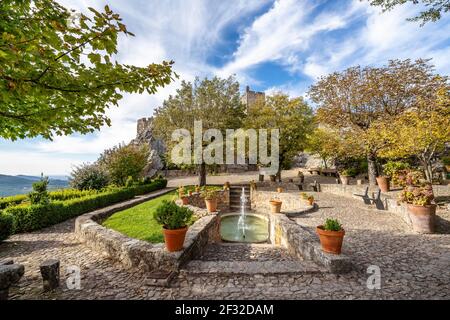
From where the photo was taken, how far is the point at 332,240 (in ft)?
15.9

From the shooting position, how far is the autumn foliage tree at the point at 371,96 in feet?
47.7

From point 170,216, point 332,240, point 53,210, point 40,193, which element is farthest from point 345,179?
point 40,193

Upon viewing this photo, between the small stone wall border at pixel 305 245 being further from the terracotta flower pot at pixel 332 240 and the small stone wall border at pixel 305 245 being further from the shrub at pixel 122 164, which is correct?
the shrub at pixel 122 164

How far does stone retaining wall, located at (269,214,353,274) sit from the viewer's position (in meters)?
4.51

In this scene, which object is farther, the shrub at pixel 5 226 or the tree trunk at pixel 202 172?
the tree trunk at pixel 202 172

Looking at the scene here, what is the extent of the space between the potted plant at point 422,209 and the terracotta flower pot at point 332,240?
4338 mm


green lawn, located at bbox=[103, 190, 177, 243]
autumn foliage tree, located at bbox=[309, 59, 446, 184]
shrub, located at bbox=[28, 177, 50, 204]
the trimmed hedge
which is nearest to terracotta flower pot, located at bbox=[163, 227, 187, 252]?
green lawn, located at bbox=[103, 190, 177, 243]

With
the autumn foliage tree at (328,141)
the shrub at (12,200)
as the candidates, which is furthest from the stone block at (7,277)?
the autumn foliage tree at (328,141)

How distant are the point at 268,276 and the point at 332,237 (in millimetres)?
1648

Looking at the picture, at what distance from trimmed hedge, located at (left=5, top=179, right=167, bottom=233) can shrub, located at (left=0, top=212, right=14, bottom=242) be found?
19cm

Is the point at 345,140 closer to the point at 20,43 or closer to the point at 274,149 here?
the point at 274,149

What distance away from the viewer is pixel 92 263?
17.8ft

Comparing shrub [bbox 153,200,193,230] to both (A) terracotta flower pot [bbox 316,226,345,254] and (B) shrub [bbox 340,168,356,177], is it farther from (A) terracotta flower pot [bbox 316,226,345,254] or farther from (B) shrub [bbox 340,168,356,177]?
(B) shrub [bbox 340,168,356,177]

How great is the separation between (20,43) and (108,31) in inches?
44.5
